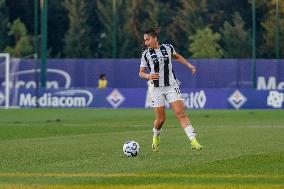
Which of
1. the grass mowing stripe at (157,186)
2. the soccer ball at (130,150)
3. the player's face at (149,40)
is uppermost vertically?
the player's face at (149,40)

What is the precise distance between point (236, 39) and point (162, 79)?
211 ft

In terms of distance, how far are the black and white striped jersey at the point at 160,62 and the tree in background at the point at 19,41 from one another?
2445 inches

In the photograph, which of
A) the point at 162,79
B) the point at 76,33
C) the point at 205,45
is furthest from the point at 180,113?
the point at 76,33

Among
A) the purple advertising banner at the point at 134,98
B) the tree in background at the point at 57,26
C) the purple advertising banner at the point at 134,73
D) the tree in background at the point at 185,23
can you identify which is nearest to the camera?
the purple advertising banner at the point at 134,98

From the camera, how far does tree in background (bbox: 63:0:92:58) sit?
8656 centimetres

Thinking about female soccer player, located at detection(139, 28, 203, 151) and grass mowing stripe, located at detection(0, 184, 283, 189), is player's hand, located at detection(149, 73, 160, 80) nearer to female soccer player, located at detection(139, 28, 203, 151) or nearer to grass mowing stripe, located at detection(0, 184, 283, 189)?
female soccer player, located at detection(139, 28, 203, 151)

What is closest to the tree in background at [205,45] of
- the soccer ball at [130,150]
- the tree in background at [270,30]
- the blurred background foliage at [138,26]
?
the blurred background foliage at [138,26]

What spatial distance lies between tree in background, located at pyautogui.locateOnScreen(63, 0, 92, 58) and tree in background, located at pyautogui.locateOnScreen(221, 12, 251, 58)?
11.0m

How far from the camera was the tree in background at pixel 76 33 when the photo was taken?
86562 millimetres

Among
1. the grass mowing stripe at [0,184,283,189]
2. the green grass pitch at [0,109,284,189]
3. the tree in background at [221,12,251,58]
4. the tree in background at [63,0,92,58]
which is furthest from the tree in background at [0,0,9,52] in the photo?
the grass mowing stripe at [0,184,283,189]

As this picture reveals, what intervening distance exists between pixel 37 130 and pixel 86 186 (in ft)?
55.3

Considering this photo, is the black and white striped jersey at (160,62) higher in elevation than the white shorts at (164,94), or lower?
higher

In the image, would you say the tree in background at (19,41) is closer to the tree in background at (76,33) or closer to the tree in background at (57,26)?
the tree in background at (76,33)

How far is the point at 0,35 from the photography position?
84.2 m
